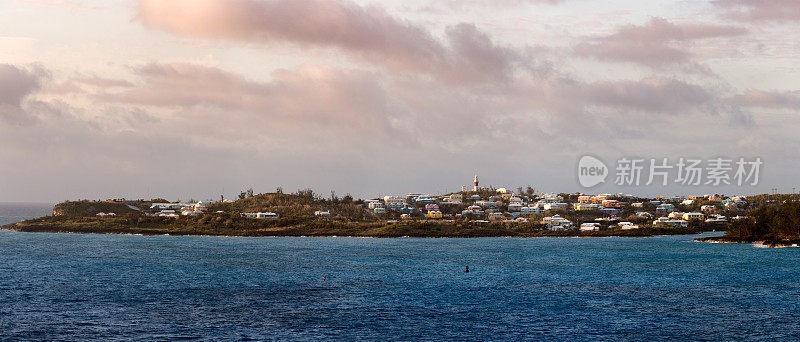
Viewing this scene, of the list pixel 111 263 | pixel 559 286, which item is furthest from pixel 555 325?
pixel 111 263

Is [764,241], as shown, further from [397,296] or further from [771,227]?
[397,296]

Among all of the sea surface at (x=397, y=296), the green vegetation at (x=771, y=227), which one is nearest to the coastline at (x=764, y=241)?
the green vegetation at (x=771, y=227)

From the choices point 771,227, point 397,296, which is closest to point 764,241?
point 771,227

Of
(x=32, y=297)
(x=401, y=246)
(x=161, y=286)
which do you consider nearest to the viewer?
(x=32, y=297)

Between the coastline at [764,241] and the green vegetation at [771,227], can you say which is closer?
the coastline at [764,241]

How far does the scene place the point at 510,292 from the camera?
8700cm

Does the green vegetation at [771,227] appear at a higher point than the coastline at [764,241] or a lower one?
higher

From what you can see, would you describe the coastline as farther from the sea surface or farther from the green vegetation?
the sea surface

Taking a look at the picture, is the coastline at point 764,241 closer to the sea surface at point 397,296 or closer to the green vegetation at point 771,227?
the green vegetation at point 771,227

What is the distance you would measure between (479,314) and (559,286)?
26749mm

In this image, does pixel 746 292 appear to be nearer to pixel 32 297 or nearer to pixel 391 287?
pixel 391 287

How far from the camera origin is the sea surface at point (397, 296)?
61.9 m

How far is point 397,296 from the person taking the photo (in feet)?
273

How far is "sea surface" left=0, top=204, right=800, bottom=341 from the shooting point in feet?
203
